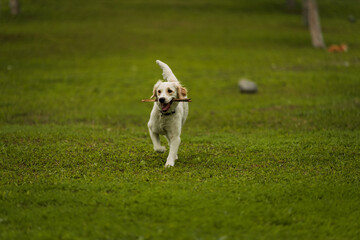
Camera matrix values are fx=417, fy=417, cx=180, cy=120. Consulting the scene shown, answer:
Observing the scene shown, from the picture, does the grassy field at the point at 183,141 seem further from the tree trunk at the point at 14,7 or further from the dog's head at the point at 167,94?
the tree trunk at the point at 14,7

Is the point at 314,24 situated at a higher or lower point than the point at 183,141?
lower

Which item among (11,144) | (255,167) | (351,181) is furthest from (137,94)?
(351,181)

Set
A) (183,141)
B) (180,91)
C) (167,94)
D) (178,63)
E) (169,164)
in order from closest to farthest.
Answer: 1. (167,94)
2. (180,91)
3. (169,164)
4. (183,141)
5. (178,63)

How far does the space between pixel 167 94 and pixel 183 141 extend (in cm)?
418

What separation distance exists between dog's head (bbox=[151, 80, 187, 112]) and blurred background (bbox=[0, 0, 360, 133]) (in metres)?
6.33

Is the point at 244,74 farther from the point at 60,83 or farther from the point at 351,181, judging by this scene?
the point at 351,181

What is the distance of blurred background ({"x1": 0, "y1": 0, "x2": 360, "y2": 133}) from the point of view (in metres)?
18.1

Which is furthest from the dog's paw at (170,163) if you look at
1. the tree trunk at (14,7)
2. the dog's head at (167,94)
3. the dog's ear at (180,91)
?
the tree trunk at (14,7)

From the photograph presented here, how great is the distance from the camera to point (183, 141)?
1319 cm

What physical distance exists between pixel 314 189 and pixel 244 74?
19.0 meters

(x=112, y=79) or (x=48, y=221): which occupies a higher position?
(x=48, y=221)

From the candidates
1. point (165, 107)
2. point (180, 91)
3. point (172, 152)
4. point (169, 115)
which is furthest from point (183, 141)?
point (165, 107)

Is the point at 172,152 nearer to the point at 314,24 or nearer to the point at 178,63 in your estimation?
the point at 178,63

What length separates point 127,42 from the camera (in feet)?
128
